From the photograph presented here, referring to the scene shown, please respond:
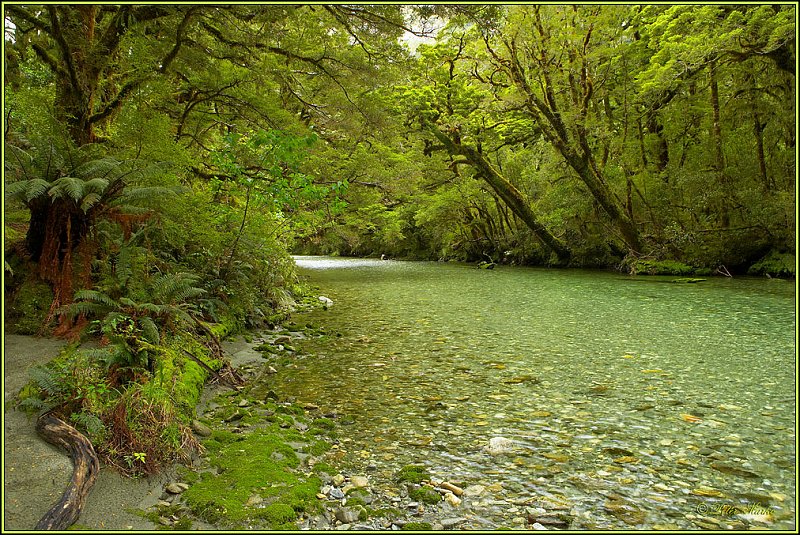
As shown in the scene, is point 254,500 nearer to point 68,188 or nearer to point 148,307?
point 148,307

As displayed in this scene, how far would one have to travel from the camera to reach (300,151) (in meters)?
8.00

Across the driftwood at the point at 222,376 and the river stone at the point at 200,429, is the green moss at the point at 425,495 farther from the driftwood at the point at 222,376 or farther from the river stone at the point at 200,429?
the driftwood at the point at 222,376

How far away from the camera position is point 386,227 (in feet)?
102

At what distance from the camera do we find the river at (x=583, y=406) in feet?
10.2

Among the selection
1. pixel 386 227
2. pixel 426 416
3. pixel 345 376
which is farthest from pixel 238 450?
pixel 386 227

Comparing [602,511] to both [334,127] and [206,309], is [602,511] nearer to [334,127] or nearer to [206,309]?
[206,309]

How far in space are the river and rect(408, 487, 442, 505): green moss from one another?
0.24 metres

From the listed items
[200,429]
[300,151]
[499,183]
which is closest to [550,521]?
[200,429]

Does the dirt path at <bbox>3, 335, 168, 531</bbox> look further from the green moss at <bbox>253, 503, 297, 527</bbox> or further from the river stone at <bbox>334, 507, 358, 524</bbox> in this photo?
→ the river stone at <bbox>334, 507, 358, 524</bbox>

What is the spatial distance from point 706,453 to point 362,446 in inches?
110

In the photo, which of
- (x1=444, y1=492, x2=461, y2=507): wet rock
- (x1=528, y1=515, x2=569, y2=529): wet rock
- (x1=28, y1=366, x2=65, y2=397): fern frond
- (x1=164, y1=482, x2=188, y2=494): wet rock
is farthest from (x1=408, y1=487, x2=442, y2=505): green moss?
(x1=28, y1=366, x2=65, y2=397): fern frond

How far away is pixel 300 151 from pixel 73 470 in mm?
6061

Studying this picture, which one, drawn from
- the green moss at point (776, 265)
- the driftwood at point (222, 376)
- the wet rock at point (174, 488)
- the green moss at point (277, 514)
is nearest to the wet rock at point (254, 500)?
the green moss at point (277, 514)

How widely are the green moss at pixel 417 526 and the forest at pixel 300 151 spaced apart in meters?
1.85
